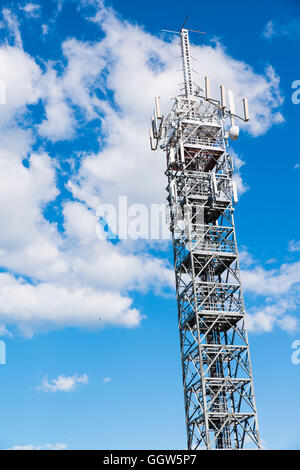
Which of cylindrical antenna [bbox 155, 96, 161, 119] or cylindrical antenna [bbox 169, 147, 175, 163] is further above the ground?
cylindrical antenna [bbox 155, 96, 161, 119]

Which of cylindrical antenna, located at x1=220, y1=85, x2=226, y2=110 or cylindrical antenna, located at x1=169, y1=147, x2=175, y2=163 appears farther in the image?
cylindrical antenna, located at x1=220, y1=85, x2=226, y2=110

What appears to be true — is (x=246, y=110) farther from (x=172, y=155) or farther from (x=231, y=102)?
(x=172, y=155)

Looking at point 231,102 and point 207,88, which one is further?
point 231,102

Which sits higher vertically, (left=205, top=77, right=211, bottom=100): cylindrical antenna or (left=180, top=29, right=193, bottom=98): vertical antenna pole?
(left=180, top=29, right=193, bottom=98): vertical antenna pole

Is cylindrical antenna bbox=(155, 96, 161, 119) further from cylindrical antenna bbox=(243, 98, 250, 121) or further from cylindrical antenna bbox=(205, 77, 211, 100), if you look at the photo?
cylindrical antenna bbox=(243, 98, 250, 121)

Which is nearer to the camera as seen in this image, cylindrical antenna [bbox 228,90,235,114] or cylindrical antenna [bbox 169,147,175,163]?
cylindrical antenna [bbox 169,147,175,163]

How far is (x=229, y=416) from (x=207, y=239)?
2472 centimetres

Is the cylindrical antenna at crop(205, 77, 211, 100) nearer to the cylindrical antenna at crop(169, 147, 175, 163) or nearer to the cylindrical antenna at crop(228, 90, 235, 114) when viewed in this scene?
the cylindrical antenna at crop(228, 90, 235, 114)

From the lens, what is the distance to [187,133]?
287 ft

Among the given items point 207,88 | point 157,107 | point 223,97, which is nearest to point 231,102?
point 223,97

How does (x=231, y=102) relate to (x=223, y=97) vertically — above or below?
below
